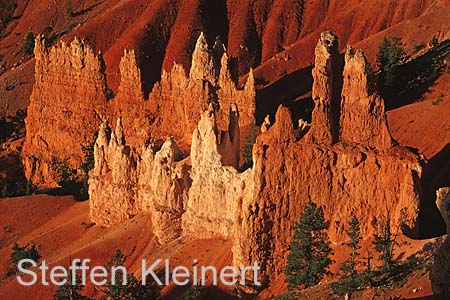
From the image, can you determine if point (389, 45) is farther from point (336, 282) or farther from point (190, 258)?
point (336, 282)

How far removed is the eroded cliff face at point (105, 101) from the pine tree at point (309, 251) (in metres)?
21.3

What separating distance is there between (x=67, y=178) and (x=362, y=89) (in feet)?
129

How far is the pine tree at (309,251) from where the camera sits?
39312 millimetres

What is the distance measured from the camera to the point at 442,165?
49.1 meters

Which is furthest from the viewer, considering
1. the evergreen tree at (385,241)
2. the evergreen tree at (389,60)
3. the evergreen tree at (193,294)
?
the evergreen tree at (389,60)

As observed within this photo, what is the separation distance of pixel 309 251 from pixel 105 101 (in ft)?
125

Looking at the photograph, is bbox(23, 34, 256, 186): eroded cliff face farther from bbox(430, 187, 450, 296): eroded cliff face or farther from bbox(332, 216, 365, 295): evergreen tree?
bbox(430, 187, 450, 296): eroded cliff face

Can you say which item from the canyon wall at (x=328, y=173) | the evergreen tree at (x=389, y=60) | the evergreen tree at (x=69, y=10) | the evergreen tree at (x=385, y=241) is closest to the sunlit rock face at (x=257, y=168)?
the canyon wall at (x=328, y=173)

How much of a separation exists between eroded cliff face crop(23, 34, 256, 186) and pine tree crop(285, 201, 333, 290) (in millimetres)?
21284

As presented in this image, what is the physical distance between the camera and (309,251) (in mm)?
39688

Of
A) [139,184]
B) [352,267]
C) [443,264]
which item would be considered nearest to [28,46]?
[139,184]

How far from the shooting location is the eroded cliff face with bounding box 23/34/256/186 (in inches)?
2510

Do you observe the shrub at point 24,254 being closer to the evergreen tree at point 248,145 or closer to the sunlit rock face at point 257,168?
the sunlit rock face at point 257,168

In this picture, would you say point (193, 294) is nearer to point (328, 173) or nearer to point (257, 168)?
point (257, 168)
